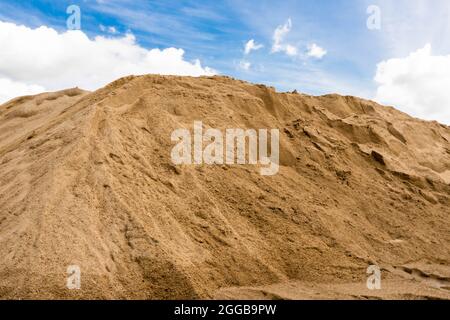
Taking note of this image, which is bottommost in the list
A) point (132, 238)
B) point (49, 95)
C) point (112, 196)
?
point (132, 238)

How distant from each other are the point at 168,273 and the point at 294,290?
170 centimetres

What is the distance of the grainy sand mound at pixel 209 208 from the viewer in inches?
226

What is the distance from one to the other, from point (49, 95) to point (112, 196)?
8.36m

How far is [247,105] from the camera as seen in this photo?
967 cm

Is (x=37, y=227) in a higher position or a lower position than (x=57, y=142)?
lower

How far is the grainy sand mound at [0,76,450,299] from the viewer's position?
573 centimetres

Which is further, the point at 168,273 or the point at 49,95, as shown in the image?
the point at 49,95

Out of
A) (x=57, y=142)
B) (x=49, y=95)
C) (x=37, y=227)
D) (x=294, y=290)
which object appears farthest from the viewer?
(x=49, y=95)

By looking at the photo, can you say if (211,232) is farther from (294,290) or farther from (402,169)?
(402,169)

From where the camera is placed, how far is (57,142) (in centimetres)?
746

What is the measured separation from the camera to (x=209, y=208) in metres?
7.02
